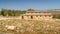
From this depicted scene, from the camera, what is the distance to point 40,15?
3762 centimetres

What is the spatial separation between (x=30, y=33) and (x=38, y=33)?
2.71 feet

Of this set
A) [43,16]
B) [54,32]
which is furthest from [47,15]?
[54,32]

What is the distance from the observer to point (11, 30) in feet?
53.2

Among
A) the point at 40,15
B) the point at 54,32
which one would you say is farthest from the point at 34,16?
the point at 54,32

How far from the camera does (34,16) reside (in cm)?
3719

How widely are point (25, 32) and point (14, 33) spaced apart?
4.18 ft

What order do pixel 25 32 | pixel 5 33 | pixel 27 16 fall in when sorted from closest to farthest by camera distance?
pixel 5 33 < pixel 25 32 < pixel 27 16

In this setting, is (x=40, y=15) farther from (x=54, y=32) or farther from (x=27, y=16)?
(x=54, y=32)

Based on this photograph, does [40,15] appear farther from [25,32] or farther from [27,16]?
[25,32]

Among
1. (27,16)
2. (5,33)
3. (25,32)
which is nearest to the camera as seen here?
(5,33)

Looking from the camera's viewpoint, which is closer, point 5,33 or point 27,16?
point 5,33

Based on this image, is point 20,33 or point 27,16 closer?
point 20,33

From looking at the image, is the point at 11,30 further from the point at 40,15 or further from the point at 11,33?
the point at 40,15

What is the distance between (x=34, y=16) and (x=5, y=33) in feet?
74.0
